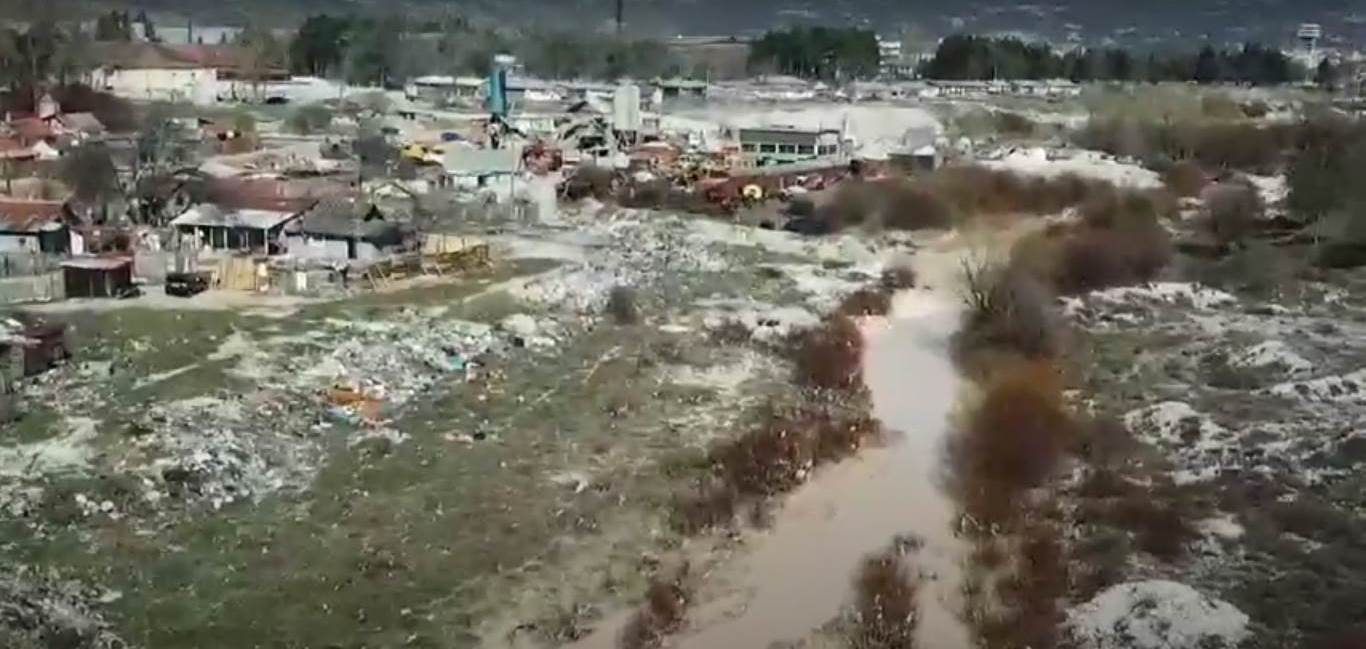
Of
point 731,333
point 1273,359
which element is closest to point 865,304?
point 731,333

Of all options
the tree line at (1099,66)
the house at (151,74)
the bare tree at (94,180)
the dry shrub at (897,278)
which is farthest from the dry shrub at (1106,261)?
the tree line at (1099,66)

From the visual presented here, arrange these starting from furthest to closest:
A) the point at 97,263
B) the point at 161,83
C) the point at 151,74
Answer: the point at 151,74 → the point at 161,83 → the point at 97,263

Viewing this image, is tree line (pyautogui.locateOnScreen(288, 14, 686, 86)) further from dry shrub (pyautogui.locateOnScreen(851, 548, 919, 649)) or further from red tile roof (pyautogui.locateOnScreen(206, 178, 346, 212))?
dry shrub (pyautogui.locateOnScreen(851, 548, 919, 649))

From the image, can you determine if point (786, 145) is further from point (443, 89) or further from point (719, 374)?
point (443, 89)

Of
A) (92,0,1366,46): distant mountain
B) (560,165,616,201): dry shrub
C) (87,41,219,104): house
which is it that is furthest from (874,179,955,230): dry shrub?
(92,0,1366,46): distant mountain

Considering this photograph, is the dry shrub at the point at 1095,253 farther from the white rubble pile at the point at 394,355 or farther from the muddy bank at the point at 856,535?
the white rubble pile at the point at 394,355

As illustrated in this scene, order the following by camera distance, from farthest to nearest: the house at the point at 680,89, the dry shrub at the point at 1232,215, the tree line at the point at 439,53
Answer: the tree line at the point at 439,53 < the house at the point at 680,89 < the dry shrub at the point at 1232,215
